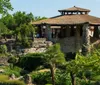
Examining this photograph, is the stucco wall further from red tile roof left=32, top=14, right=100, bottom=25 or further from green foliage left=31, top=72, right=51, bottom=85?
green foliage left=31, top=72, right=51, bottom=85

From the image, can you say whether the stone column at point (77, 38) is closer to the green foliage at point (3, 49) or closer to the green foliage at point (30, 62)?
the green foliage at point (30, 62)

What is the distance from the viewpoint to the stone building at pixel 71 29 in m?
66.2

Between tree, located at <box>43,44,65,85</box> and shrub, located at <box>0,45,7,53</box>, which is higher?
tree, located at <box>43,44,65,85</box>

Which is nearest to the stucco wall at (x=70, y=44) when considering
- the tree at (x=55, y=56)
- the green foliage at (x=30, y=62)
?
the green foliage at (x=30, y=62)

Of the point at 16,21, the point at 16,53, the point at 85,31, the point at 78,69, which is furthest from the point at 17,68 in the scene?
the point at 16,21

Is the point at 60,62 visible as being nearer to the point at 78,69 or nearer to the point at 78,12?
the point at 78,69

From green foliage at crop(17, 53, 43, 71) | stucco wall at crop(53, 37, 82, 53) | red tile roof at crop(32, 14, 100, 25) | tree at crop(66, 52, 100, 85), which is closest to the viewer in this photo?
tree at crop(66, 52, 100, 85)

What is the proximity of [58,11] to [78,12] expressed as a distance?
9.56 ft

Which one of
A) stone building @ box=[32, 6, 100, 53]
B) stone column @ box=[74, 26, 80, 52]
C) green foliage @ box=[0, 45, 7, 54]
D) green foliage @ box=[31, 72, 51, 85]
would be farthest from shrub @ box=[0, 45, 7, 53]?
stone column @ box=[74, 26, 80, 52]

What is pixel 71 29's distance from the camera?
230 ft

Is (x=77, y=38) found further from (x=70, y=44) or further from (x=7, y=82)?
(x=7, y=82)

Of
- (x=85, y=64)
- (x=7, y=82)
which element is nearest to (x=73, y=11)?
Answer: (x=7, y=82)

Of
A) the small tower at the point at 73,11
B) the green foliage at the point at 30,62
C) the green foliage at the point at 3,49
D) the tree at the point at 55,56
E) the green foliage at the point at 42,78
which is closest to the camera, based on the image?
the tree at the point at 55,56

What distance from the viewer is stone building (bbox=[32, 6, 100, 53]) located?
6619 cm
